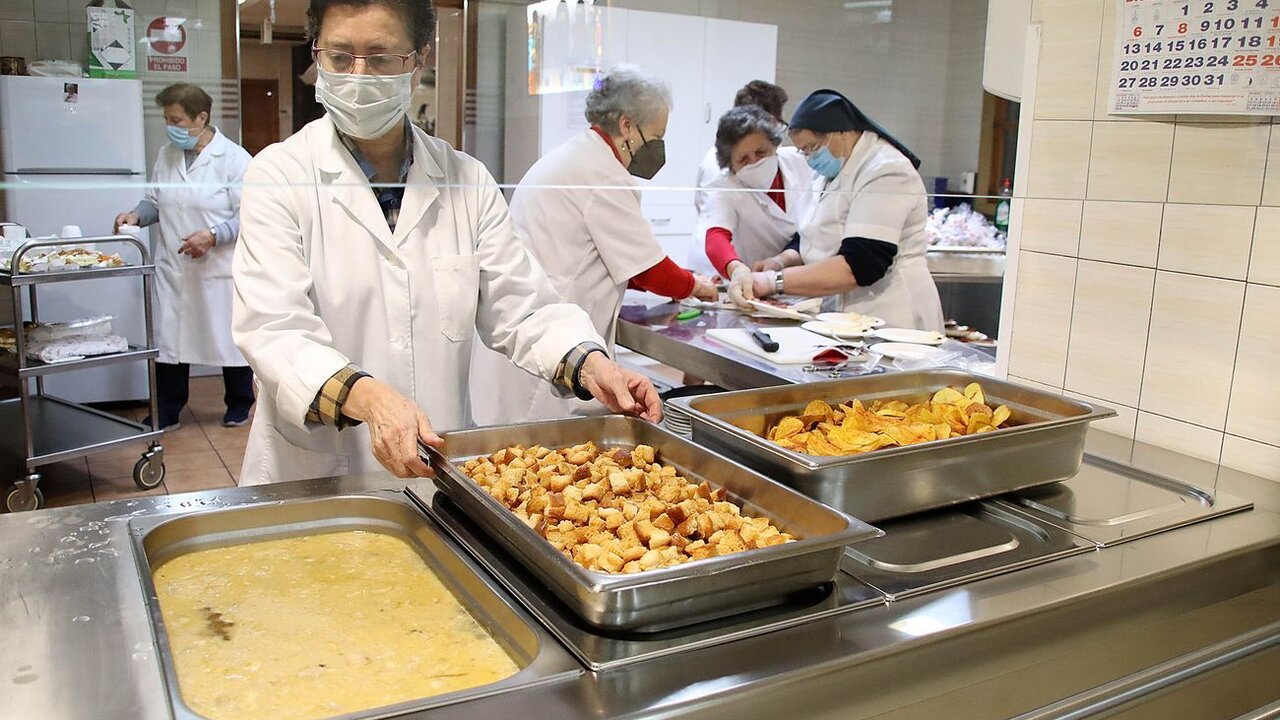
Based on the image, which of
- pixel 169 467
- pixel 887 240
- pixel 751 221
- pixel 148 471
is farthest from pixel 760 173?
pixel 169 467

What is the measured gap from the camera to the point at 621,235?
105 inches

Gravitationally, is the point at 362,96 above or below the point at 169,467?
above

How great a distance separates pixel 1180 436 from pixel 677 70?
102cm

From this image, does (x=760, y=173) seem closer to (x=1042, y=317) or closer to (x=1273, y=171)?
(x=1042, y=317)

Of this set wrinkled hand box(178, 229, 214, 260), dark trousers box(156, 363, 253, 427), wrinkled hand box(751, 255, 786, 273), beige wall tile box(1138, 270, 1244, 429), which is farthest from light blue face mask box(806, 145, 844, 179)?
dark trousers box(156, 363, 253, 427)

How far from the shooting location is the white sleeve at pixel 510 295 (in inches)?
65.9

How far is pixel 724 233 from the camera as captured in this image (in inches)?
136

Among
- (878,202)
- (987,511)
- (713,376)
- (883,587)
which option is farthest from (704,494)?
(878,202)

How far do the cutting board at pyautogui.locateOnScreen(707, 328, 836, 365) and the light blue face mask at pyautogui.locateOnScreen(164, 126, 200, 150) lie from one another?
1.56m

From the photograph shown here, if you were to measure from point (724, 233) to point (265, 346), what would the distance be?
2240 mm

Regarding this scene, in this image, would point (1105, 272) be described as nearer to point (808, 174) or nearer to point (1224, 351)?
point (1224, 351)

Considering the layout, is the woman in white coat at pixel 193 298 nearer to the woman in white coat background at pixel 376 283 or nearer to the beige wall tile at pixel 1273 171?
the woman in white coat background at pixel 376 283

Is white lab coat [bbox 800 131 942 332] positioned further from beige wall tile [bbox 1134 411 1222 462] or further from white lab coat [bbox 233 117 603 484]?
white lab coat [bbox 233 117 603 484]

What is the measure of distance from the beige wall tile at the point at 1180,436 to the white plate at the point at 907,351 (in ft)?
2.71
